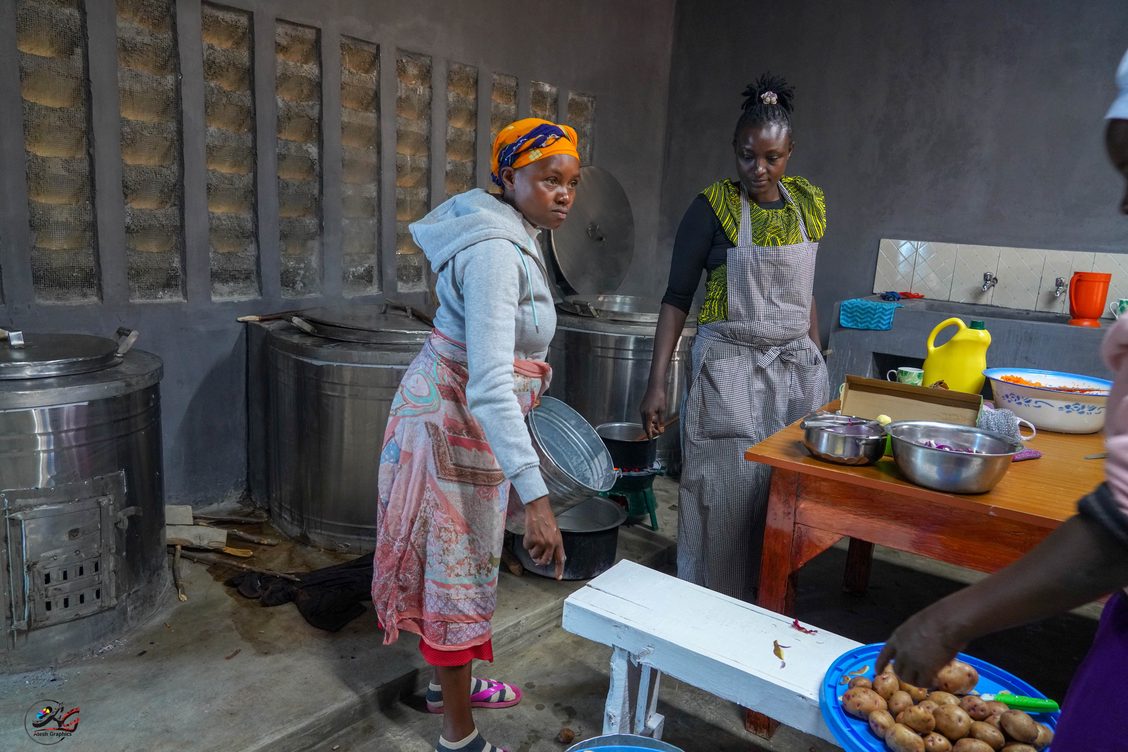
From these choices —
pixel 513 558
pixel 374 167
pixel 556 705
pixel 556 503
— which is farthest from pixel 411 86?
pixel 556 705

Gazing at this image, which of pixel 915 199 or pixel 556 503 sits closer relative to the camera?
pixel 556 503

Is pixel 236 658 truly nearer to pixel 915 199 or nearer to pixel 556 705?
pixel 556 705

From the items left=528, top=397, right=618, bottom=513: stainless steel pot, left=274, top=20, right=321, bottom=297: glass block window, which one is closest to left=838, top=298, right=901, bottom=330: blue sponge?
left=528, top=397, right=618, bottom=513: stainless steel pot

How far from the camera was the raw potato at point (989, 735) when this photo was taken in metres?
1.44

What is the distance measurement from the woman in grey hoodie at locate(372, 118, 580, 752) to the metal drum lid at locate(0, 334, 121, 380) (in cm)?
121

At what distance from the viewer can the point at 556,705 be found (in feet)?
8.70

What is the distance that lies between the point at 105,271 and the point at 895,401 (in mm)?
3279

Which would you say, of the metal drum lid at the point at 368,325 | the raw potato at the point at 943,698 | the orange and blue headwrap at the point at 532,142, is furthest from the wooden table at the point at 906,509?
the metal drum lid at the point at 368,325

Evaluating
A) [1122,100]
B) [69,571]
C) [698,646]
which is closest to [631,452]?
[698,646]

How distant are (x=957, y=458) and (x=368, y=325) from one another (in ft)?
8.23

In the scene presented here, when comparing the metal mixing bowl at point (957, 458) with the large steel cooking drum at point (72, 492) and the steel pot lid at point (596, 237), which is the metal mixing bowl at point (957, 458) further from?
the steel pot lid at point (596, 237)

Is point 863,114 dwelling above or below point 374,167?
above

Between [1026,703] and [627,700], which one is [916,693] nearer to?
[1026,703]

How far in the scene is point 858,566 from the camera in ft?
11.4
